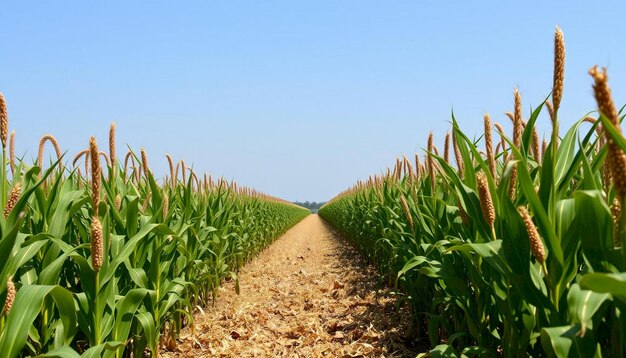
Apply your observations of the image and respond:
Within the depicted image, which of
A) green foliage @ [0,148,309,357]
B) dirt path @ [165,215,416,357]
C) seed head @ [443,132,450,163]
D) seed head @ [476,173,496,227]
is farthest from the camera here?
dirt path @ [165,215,416,357]

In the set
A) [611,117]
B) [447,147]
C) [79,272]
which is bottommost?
[79,272]

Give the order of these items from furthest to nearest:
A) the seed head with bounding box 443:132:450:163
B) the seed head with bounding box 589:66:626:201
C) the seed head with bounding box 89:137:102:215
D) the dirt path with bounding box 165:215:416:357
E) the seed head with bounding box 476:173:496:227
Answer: the dirt path with bounding box 165:215:416:357 < the seed head with bounding box 443:132:450:163 < the seed head with bounding box 89:137:102:215 < the seed head with bounding box 476:173:496:227 < the seed head with bounding box 589:66:626:201

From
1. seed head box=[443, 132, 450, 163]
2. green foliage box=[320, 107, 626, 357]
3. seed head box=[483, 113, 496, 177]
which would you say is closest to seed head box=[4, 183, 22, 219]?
green foliage box=[320, 107, 626, 357]

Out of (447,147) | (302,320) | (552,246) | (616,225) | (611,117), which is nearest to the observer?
(611,117)

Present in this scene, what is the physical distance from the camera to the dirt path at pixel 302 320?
4.82 metres

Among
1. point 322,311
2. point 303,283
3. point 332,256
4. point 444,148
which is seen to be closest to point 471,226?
point 444,148

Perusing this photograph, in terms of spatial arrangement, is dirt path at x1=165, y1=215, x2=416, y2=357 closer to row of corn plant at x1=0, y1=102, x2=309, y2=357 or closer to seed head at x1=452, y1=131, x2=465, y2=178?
row of corn plant at x1=0, y1=102, x2=309, y2=357

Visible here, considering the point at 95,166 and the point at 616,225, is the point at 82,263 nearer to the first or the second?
the point at 95,166

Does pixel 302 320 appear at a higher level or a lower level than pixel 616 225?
lower

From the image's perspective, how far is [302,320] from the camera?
6066 mm

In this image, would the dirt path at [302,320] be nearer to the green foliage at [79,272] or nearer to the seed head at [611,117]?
the green foliage at [79,272]

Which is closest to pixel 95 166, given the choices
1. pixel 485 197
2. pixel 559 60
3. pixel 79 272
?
pixel 79 272

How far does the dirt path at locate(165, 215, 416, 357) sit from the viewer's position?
4.82 metres

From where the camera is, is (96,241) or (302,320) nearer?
(96,241)
